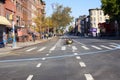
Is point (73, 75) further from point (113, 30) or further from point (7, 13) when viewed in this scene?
point (113, 30)

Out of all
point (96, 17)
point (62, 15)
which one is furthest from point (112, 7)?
point (96, 17)

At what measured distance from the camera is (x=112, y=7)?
9025 cm

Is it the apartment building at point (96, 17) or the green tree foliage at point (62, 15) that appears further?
the apartment building at point (96, 17)

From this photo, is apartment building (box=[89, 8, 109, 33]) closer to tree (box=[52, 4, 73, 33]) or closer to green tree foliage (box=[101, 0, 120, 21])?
tree (box=[52, 4, 73, 33])

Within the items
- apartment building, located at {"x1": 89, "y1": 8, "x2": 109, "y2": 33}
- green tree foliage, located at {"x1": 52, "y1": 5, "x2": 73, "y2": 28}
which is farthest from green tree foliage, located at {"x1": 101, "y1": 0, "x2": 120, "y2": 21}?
apartment building, located at {"x1": 89, "y1": 8, "x2": 109, "y2": 33}

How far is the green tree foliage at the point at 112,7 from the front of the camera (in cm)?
8950

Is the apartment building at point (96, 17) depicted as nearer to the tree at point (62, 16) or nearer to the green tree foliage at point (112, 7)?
the tree at point (62, 16)

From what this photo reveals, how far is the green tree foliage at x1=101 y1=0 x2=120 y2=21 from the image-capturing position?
89500 millimetres

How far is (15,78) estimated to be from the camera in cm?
1400

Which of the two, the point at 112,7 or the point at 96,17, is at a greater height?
the point at 112,7

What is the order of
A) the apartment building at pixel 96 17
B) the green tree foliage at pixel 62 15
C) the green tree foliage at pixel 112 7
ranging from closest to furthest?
the green tree foliage at pixel 112 7 < the green tree foliage at pixel 62 15 < the apartment building at pixel 96 17

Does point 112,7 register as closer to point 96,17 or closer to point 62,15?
point 62,15

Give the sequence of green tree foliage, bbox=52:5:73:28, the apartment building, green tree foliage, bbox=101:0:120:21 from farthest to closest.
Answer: the apartment building, green tree foliage, bbox=52:5:73:28, green tree foliage, bbox=101:0:120:21

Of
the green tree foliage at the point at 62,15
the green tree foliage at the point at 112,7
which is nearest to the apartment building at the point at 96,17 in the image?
the green tree foliage at the point at 62,15
